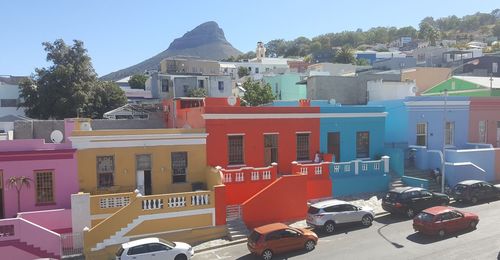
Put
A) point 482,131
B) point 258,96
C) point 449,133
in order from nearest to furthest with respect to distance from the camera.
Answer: point 449,133, point 482,131, point 258,96

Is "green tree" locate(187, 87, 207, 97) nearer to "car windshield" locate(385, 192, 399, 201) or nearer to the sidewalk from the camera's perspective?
the sidewalk

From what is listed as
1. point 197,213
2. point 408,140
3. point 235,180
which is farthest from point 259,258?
point 408,140

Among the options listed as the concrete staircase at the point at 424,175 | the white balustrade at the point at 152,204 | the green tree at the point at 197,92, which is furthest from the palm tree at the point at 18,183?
the green tree at the point at 197,92

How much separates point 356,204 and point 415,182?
5219mm

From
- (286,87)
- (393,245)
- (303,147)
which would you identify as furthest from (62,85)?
(393,245)

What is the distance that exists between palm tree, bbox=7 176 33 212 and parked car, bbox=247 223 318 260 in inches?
435

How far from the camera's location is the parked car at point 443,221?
18984 mm

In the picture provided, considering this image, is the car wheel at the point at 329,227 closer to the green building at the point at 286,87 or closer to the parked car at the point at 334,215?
the parked car at the point at 334,215

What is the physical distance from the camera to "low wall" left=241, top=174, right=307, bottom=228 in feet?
68.8

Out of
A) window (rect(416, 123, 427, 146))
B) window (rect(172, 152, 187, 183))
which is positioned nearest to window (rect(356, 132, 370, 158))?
window (rect(416, 123, 427, 146))

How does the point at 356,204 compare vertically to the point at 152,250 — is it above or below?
above

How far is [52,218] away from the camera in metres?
19.4

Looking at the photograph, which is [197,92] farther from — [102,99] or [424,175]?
[424,175]

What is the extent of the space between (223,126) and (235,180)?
3.55 meters
